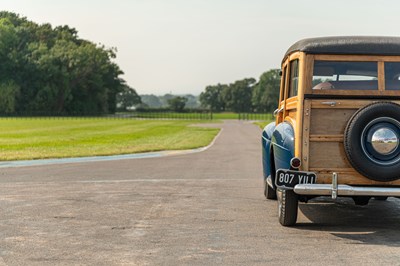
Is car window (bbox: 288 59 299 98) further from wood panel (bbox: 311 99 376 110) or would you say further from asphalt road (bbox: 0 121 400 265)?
asphalt road (bbox: 0 121 400 265)

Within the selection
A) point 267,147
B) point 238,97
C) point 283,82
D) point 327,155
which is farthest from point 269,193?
point 238,97

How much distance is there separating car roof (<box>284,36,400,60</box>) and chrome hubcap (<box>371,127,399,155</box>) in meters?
1.12

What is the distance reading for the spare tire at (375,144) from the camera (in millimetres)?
6992

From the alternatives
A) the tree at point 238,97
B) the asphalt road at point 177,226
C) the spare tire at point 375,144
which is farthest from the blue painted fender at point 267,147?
the tree at point 238,97

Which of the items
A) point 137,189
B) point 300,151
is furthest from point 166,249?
point 137,189

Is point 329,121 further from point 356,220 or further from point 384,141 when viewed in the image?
point 356,220

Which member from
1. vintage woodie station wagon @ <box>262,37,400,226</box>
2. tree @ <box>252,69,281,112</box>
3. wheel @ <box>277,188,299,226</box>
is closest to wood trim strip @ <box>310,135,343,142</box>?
vintage woodie station wagon @ <box>262,37,400,226</box>

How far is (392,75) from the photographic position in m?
7.48

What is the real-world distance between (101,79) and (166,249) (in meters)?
116

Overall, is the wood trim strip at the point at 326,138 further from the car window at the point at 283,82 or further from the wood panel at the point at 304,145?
the car window at the point at 283,82

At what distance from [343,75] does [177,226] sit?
2.95 metres

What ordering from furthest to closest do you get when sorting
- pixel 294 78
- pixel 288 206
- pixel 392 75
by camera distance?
1. pixel 294 78
2. pixel 288 206
3. pixel 392 75

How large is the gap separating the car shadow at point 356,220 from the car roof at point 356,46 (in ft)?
7.51

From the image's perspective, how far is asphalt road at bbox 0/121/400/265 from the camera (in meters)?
6.09
